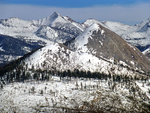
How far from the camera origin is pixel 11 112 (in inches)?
7441

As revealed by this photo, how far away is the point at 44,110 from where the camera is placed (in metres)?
193

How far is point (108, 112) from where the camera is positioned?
7820 inches

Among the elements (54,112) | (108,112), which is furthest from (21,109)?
(108,112)

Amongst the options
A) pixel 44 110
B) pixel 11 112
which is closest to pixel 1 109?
pixel 11 112

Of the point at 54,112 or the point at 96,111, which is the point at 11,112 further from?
the point at 96,111

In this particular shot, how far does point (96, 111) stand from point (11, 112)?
5734 centimetres

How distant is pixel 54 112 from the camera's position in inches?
7426

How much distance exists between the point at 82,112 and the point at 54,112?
19035 millimetres

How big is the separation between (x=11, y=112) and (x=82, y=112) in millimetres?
46710

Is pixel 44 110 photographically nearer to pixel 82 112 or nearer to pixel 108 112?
pixel 82 112

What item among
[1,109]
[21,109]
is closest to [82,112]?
[21,109]

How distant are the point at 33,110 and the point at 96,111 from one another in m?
43.1

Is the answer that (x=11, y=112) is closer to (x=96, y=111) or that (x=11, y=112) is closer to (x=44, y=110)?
(x=44, y=110)

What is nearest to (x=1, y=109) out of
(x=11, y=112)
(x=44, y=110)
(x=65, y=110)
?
(x=11, y=112)
